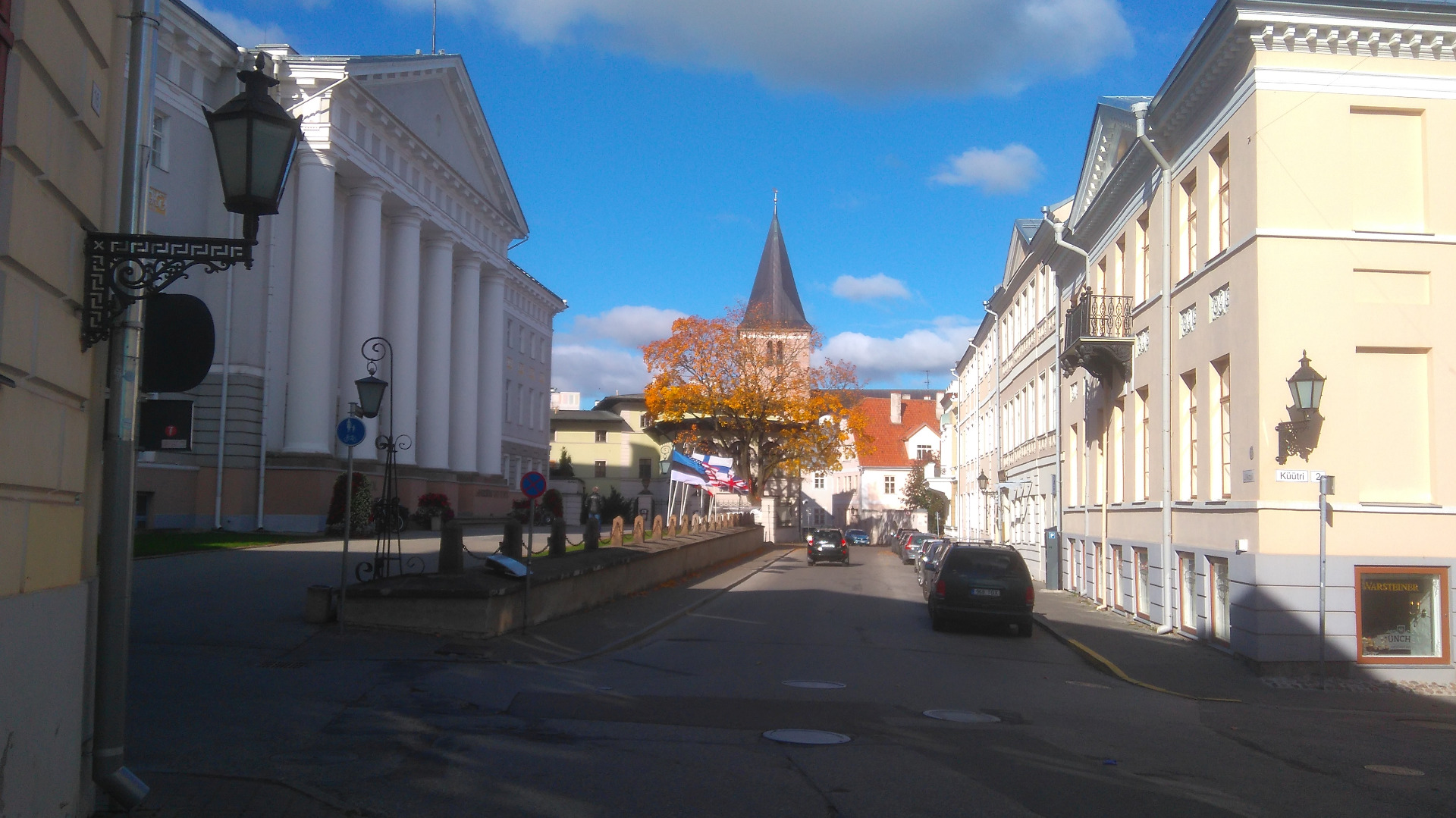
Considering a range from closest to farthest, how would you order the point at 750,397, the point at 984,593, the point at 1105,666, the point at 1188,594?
the point at 1105,666
the point at 1188,594
the point at 984,593
the point at 750,397

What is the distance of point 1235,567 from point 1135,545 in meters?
5.66

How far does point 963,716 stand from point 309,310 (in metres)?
29.1

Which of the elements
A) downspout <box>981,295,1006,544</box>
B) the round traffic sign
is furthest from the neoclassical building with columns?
downspout <box>981,295,1006,544</box>

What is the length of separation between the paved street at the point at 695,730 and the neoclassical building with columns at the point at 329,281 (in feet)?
36.9

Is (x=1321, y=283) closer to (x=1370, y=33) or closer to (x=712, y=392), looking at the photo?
(x=1370, y=33)

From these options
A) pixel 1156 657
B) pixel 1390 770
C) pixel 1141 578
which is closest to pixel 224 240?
pixel 1390 770

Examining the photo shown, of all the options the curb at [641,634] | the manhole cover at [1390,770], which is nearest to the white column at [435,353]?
the curb at [641,634]

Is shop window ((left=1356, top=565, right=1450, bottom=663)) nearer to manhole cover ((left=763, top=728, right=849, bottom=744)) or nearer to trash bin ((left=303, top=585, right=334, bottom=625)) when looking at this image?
manhole cover ((left=763, top=728, right=849, bottom=744))

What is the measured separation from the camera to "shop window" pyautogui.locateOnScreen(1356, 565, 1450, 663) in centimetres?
1495

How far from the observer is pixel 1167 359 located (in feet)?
63.8

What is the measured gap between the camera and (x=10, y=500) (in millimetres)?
5078

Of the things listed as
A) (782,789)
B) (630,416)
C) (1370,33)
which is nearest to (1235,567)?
(1370,33)

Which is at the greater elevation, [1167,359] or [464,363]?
[464,363]

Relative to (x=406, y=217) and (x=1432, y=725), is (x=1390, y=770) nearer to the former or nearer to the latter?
(x=1432, y=725)
